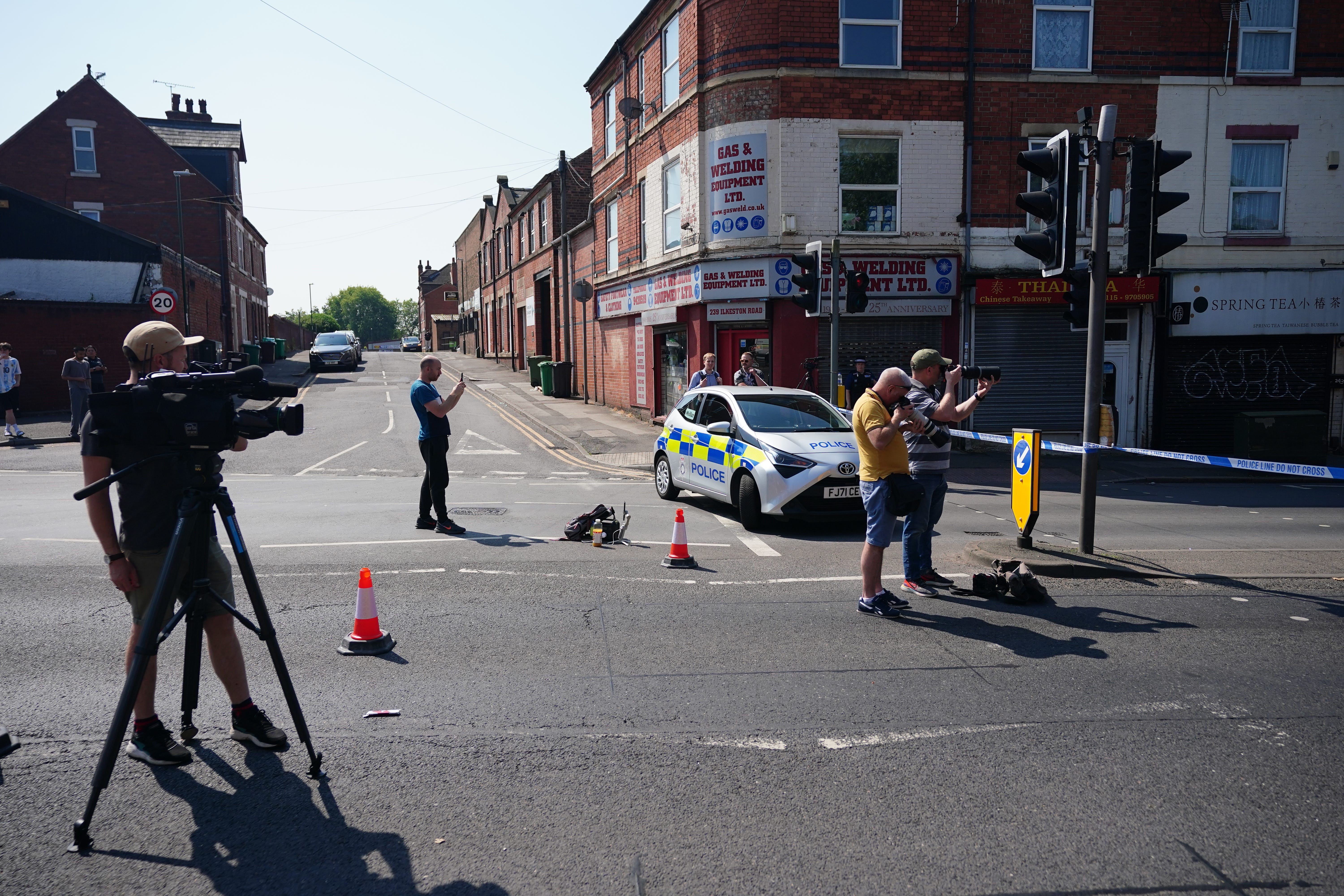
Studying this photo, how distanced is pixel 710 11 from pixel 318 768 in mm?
17737

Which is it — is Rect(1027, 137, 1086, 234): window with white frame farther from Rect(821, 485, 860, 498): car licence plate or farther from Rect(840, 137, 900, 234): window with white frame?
Rect(821, 485, 860, 498): car licence plate

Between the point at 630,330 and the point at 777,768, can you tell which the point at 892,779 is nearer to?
the point at 777,768

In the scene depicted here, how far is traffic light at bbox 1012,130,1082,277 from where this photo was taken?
797 centimetres

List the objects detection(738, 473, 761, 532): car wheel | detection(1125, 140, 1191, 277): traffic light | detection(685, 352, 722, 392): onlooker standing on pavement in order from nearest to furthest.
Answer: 1. detection(1125, 140, 1191, 277): traffic light
2. detection(738, 473, 761, 532): car wheel
3. detection(685, 352, 722, 392): onlooker standing on pavement

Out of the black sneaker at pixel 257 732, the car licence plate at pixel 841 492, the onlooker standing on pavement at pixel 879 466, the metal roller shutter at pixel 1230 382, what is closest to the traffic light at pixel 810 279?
the car licence plate at pixel 841 492

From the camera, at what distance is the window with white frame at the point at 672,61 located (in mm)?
19656

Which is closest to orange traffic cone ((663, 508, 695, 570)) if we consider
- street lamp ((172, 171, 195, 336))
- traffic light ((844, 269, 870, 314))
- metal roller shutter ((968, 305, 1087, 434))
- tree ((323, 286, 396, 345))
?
traffic light ((844, 269, 870, 314))

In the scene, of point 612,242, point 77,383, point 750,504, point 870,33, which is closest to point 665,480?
point 750,504

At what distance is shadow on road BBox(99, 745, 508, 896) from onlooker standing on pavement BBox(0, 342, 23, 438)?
19.5m

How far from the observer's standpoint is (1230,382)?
1845 centimetres

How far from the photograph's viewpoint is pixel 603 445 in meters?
18.4

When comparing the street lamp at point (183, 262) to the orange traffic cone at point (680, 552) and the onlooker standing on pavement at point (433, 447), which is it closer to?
the onlooker standing on pavement at point (433, 447)

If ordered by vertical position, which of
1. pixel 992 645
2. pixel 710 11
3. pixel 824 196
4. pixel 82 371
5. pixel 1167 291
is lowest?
pixel 992 645

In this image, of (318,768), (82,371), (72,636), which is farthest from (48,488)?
(318,768)
